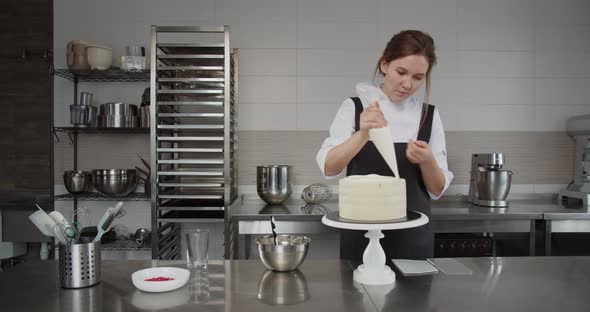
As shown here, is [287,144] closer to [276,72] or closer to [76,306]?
[276,72]

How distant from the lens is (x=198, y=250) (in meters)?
1.64

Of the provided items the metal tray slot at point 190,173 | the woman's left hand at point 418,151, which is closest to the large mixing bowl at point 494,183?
the woman's left hand at point 418,151

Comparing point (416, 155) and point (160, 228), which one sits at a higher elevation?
point (416, 155)

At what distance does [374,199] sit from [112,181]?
2604mm

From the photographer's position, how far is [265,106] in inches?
149

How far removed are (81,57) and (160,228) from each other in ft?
4.82

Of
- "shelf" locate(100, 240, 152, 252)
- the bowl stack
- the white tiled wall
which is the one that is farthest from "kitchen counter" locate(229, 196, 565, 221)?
the bowl stack

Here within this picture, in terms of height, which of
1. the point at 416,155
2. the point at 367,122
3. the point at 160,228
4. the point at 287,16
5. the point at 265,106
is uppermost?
the point at 287,16

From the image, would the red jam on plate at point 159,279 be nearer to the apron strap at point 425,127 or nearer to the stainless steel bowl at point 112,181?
Answer: the apron strap at point 425,127

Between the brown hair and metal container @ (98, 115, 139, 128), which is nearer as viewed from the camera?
the brown hair

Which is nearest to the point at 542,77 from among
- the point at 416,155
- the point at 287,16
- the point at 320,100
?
the point at 320,100

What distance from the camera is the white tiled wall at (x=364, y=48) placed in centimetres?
375

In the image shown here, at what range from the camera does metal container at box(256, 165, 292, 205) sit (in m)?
3.40

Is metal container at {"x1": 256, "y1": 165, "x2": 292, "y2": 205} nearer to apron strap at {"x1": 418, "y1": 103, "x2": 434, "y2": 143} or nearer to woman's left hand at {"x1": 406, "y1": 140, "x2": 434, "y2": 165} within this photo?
apron strap at {"x1": 418, "y1": 103, "x2": 434, "y2": 143}
